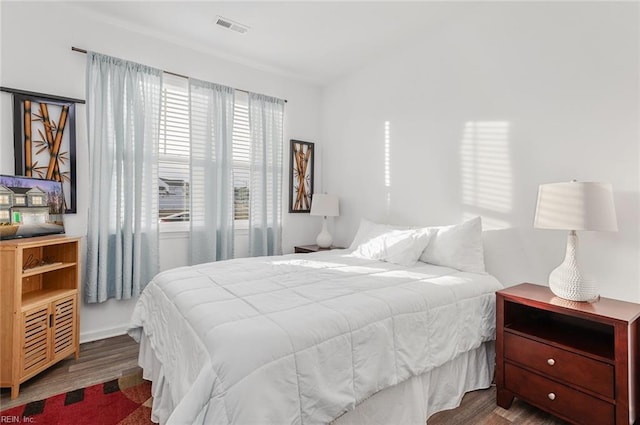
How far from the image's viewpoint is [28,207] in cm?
214

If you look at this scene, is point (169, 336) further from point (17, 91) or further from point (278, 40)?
point (278, 40)

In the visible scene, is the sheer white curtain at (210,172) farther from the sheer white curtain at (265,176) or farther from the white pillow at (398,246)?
the white pillow at (398,246)

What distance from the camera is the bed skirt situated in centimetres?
146

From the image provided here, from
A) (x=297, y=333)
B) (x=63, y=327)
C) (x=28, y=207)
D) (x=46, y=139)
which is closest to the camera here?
(x=297, y=333)

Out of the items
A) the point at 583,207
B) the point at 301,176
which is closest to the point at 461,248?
the point at 583,207

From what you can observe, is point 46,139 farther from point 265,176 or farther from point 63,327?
point 265,176

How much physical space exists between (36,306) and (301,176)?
2.75 meters

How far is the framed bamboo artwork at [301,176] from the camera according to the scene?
3.90 m

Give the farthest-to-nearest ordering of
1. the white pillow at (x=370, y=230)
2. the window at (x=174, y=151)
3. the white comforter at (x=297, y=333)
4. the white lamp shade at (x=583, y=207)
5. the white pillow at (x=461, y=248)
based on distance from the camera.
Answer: the window at (x=174, y=151) < the white pillow at (x=370, y=230) < the white pillow at (x=461, y=248) < the white lamp shade at (x=583, y=207) < the white comforter at (x=297, y=333)

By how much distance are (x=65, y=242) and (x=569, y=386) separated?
10.8ft

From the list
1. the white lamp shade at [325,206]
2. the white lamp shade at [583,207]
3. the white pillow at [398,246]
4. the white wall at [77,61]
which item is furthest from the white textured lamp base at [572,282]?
the white wall at [77,61]

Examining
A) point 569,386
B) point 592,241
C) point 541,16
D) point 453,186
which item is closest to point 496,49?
point 541,16

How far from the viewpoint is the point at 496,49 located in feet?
7.93

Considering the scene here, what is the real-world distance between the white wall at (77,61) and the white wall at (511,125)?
200 centimetres
